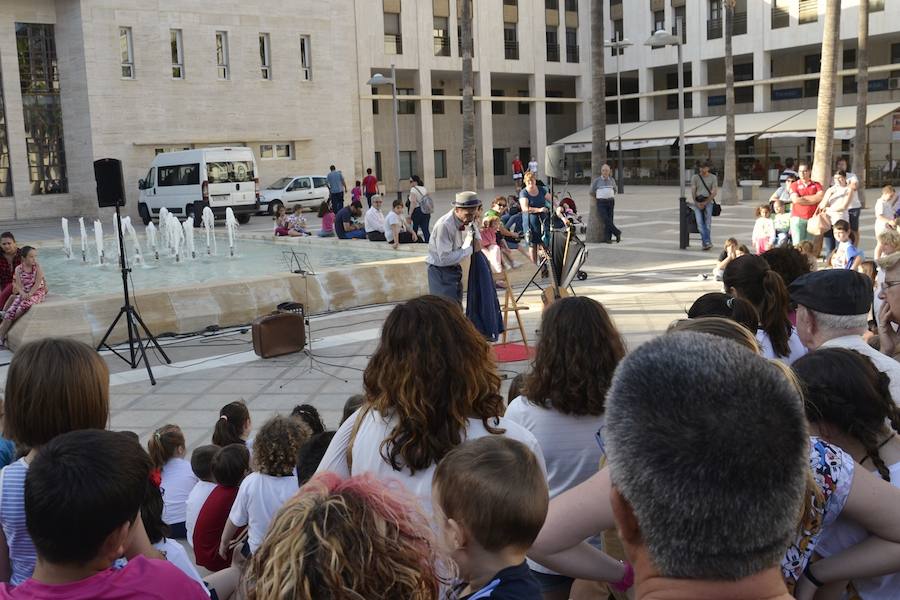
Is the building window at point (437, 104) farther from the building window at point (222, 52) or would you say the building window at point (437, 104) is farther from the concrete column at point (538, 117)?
the building window at point (222, 52)

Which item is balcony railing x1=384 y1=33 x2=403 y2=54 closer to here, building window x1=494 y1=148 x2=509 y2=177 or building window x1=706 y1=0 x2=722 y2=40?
building window x1=494 y1=148 x2=509 y2=177

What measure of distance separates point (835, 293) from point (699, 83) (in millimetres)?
44805

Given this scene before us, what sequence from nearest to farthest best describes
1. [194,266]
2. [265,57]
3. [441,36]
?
[194,266] < [265,57] < [441,36]

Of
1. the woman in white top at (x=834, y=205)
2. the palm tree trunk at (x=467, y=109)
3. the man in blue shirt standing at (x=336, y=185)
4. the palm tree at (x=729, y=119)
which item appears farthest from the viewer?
the man in blue shirt standing at (x=336, y=185)

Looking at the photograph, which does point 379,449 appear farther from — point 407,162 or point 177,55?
point 407,162

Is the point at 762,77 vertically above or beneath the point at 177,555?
above

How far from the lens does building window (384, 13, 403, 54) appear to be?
4550 centimetres

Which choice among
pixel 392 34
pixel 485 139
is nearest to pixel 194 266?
pixel 392 34

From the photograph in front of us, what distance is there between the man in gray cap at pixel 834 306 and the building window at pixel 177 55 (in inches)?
1371

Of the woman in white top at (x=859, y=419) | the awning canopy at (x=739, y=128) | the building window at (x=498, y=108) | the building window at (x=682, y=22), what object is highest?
the building window at (x=682, y=22)

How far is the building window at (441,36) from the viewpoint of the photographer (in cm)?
4741

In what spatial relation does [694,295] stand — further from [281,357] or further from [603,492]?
[603,492]

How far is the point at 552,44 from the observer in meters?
51.8

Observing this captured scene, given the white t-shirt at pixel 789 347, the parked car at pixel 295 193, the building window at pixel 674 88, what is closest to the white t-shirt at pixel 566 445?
the white t-shirt at pixel 789 347
